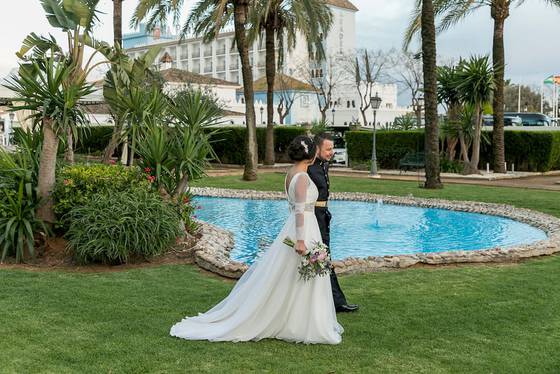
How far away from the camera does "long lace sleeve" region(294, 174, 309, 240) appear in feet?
19.4

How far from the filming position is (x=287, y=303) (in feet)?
19.4

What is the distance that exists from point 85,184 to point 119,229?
1.26 metres

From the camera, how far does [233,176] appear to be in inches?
1024

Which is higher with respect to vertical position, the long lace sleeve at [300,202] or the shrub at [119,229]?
the long lace sleeve at [300,202]

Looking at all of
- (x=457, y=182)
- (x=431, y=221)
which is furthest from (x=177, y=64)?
(x=431, y=221)

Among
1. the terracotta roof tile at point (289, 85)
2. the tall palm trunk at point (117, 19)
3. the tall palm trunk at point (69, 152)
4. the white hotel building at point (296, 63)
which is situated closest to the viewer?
the tall palm trunk at point (69, 152)

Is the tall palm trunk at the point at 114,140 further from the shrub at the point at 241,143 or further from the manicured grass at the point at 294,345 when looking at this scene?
the shrub at the point at 241,143

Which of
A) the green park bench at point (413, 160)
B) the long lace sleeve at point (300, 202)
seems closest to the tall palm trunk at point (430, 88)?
the green park bench at point (413, 160)

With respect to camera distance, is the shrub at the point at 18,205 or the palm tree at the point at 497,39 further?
the palm tree at the point at 497,39

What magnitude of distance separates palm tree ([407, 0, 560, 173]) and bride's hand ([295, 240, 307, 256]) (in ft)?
68.7

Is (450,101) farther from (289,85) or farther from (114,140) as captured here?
(289,85)

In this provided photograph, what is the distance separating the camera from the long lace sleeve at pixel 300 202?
591 cm

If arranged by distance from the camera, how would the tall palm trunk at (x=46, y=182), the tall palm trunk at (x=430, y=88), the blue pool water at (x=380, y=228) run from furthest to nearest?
the tall palm trunk at (x=430, y=88) < the blue pool water at (x=380, y=228) < the tall palm trunk at (x=46, y=182)

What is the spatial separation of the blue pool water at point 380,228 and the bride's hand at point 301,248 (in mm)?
4682
